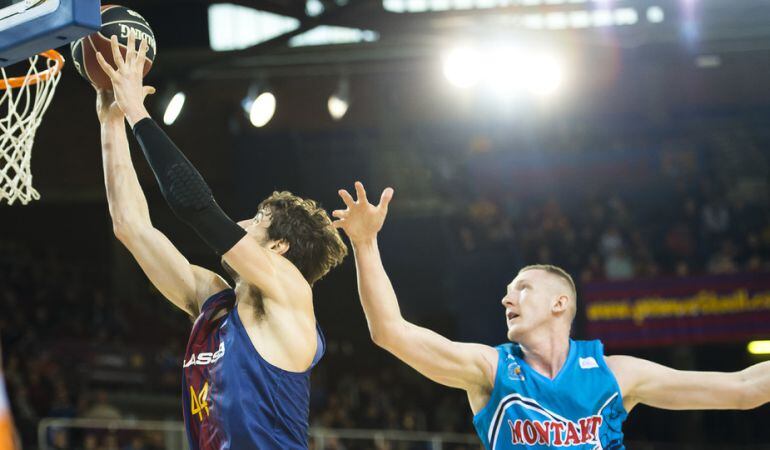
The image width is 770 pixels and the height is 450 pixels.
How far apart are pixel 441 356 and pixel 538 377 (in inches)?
16.6

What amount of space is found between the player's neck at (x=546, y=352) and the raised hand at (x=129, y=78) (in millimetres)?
1755

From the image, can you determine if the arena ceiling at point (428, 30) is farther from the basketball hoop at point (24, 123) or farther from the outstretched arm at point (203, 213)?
the outstretched arm at point (203, 213)

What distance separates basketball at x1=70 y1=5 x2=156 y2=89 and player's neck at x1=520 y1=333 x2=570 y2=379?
1829mm

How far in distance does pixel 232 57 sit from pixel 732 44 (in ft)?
26.6

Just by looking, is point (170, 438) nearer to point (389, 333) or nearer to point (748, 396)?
point (389, 333)

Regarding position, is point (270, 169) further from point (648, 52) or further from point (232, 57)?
point (648, 52)

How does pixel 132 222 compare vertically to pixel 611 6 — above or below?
below

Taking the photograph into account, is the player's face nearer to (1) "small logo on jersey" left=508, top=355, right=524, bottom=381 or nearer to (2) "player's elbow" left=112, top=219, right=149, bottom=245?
(1) "small logo on jersey" left=508, top=355, right=524, bottom=381

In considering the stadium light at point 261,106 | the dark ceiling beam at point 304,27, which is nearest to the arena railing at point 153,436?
the stadium light at point 261,106

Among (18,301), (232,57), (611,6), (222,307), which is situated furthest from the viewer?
(18,301)

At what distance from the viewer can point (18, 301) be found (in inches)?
650

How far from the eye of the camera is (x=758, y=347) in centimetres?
1480

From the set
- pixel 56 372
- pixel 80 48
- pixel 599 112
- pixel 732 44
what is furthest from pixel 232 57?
pixel 80 48

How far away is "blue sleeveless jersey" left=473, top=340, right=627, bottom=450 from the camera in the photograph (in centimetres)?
391
